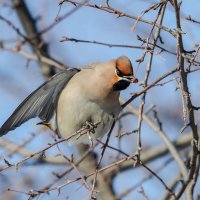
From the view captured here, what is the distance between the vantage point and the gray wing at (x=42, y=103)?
13.4ft

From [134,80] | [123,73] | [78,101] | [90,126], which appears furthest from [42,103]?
[134,80]

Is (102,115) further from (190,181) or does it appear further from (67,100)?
(190,181)

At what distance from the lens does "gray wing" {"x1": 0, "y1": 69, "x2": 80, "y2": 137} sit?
4.09m

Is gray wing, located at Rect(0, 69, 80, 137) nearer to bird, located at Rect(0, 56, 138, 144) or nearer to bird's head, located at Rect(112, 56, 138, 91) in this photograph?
bird, located at Rect(0, 56, 138, 144)

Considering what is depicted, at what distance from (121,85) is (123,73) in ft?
0.35

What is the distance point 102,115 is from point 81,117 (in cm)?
14

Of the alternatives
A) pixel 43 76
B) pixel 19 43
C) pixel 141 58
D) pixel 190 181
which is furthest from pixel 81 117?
pixel 43 76

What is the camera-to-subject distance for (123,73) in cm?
379

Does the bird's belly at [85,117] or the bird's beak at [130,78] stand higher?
the bird's beak at [130,78]

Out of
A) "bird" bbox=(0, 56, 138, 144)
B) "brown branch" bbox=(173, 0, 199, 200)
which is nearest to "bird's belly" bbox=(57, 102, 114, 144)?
"bird" bbox=(0, 56, 138, 144)

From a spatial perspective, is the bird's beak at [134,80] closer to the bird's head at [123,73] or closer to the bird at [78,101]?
the bird's head at [123,73]

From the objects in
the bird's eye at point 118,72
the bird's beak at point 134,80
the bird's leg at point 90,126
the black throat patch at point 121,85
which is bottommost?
the bird's leg at point 90,126

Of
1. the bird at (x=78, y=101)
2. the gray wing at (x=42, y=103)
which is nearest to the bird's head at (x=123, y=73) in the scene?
the bird at (x=78, y=101)

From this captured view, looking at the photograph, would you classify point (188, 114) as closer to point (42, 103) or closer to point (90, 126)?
point (90, 126)
